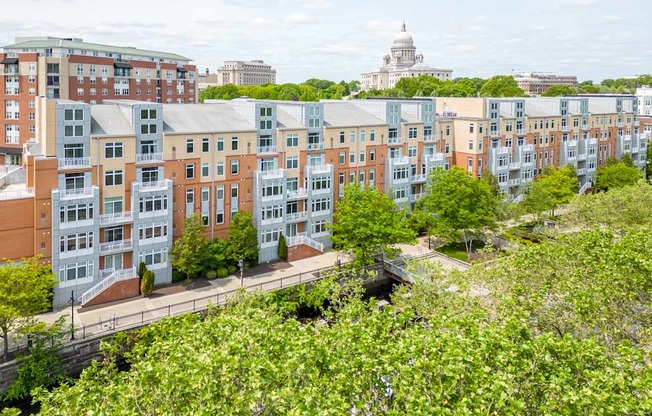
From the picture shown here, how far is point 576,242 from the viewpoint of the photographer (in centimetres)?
2714

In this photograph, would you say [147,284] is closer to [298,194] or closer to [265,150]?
[265,150]

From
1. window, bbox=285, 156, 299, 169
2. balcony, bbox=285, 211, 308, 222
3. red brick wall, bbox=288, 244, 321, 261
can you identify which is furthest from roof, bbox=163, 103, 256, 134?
red brick wall, bbox=288, 244, 321, 261

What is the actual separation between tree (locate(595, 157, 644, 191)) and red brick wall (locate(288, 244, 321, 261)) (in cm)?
4424

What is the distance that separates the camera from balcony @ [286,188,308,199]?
162ft

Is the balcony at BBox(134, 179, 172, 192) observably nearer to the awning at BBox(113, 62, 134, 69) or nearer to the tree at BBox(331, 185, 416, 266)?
the tree at BBox(331, 185, 416, 266)

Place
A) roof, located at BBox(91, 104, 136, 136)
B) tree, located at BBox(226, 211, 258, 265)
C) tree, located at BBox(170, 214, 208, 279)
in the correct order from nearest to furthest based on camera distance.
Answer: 1. roof, located at BBox(91, 104, 136, 136)
2. tree, located at BBox(170, 214, 208, 279)
3. tree, located at BBox(226, 211, 258, 265)

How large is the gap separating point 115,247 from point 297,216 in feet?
53.3

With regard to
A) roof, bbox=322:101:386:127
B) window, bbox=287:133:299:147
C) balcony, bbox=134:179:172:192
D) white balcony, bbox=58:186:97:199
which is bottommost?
white balcony, bbox=58:186:97:199

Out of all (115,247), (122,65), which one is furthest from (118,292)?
(122,65)

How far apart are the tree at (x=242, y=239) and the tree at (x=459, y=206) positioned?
16.9 metres

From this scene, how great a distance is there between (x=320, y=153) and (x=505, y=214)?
62.8ft

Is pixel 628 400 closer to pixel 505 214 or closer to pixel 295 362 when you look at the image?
pixel 295 362

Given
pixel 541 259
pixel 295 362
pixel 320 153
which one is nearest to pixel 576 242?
pixel 541 259

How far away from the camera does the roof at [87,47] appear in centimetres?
8662
